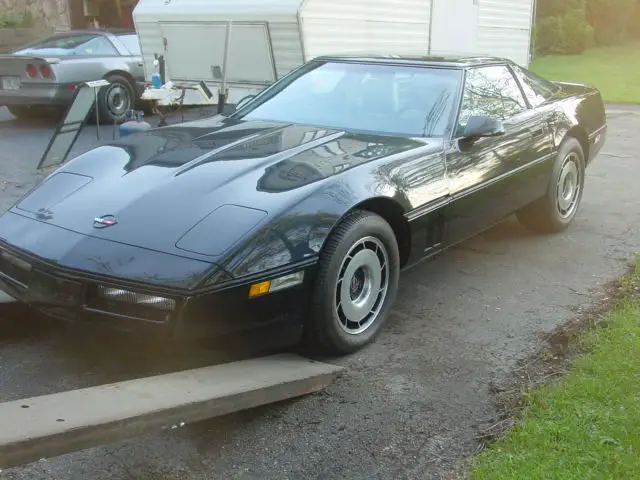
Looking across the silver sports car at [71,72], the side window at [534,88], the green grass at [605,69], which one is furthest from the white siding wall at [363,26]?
the green grass at [605,69]

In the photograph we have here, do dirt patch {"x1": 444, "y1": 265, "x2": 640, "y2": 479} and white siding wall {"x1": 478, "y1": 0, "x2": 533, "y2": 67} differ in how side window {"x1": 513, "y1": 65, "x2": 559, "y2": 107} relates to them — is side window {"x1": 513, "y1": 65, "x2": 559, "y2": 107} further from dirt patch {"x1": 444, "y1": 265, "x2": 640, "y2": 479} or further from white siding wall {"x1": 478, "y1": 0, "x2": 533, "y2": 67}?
white siding wall {"x1": 478, "y1": 0, "x2": 533, "y2": 67}

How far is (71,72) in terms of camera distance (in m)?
10.0

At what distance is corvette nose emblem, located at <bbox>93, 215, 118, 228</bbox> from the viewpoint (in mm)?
3225

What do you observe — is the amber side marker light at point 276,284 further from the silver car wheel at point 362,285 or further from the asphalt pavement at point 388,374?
the asphalt pavement at point 388,374

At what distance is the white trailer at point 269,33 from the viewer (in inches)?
312

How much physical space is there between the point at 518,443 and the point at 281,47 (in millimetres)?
6084

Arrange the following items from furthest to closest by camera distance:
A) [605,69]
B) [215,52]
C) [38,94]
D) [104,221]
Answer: [605,69]
[38,94]
[215,52]
[104,221]

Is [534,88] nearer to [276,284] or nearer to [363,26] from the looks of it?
[276,284]

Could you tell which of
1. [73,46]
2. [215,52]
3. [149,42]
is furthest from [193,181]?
[73,46]

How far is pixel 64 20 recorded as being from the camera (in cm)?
1992

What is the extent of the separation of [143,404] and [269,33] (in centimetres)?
606

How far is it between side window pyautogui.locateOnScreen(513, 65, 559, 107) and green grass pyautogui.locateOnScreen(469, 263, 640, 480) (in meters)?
2.34

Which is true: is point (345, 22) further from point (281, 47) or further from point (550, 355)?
point (550, 355)

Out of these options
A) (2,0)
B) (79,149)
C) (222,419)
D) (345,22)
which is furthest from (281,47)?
(2,0)
